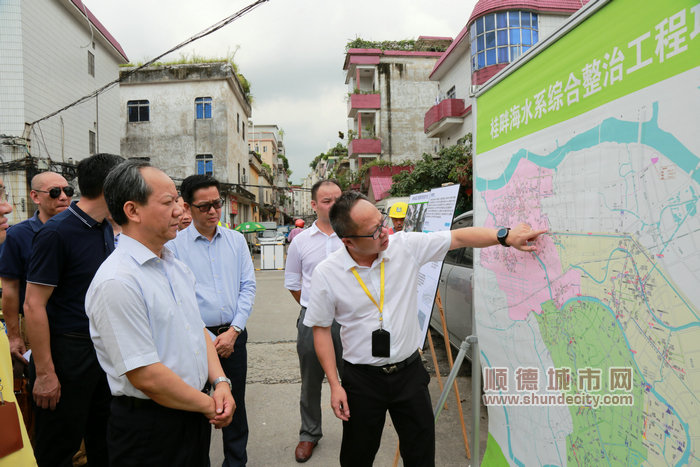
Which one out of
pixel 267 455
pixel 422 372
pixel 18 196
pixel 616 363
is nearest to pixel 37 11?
pixel 18 196

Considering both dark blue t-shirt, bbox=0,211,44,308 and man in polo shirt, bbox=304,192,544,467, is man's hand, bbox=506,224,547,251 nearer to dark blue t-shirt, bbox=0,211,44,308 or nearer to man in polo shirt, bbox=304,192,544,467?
man in polo shirt, bbox=304,192,544,467

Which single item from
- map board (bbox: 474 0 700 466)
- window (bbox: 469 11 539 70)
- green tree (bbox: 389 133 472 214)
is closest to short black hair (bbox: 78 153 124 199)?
map board (bbox: 474 0 700 466)

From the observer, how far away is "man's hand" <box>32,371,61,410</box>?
6.50 feet

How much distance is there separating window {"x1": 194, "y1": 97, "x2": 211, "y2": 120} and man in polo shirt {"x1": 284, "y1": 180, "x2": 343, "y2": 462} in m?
20.7

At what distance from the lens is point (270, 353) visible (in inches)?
215

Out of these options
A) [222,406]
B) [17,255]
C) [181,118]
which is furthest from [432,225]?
[181,118]

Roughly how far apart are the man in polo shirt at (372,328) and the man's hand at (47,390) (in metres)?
1.24

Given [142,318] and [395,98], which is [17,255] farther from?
[395,98]

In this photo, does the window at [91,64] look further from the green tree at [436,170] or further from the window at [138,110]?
the green tree at [436,170]

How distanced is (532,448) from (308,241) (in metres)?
1.91

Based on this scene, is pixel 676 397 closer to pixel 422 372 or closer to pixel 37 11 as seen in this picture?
pixel 422 372

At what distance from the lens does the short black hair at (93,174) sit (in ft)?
7.00

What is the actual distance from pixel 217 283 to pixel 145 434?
1.18 metres

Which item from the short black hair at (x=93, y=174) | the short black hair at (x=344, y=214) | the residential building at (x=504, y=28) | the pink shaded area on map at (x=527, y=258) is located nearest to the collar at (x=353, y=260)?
the short black hair at (x=344, y=214)
